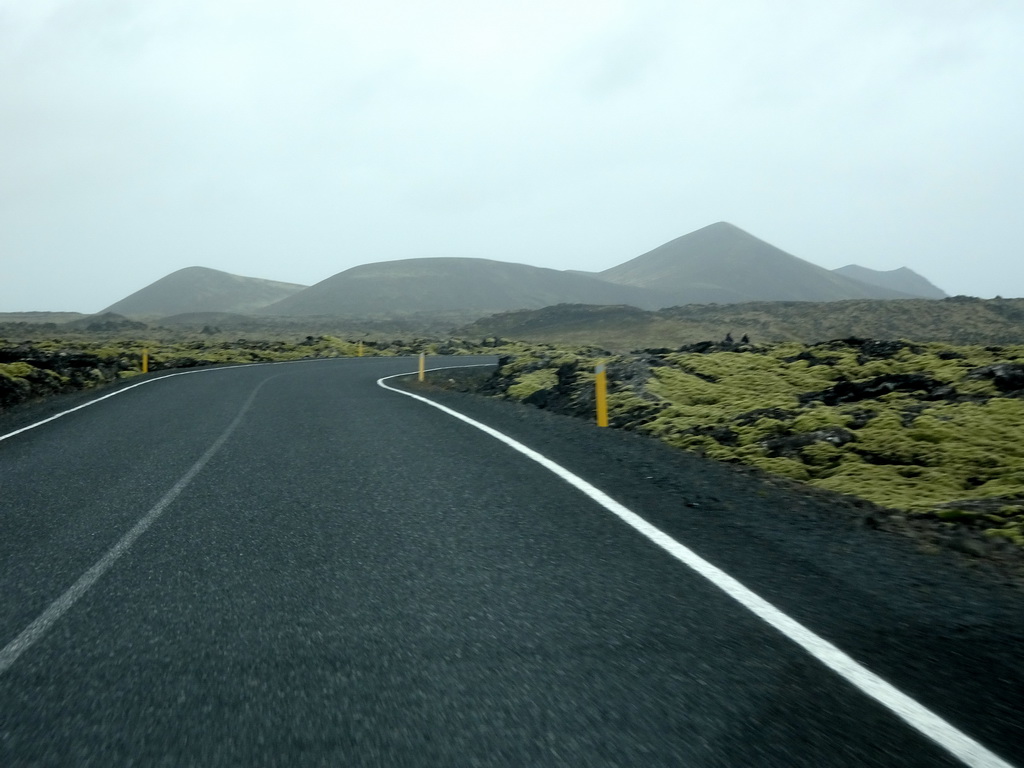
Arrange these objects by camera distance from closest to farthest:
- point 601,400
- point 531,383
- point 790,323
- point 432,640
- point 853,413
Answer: point 432,640
point 853,413
point 601,400
point 531,383
point 790,323

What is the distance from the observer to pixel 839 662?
3.73m

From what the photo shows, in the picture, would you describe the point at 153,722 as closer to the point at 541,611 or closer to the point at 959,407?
the point at 541,611

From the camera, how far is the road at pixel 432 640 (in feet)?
10.1

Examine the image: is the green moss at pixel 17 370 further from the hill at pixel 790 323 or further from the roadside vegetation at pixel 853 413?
the hill at pixel 790 323

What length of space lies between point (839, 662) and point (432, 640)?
1907 mm

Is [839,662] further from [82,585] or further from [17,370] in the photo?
[17,370]

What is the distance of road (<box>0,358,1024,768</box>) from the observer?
3092mm

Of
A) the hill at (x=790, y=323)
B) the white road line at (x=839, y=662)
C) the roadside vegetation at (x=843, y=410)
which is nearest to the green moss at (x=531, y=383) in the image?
the roadside vegetation at (x=843, y=410)

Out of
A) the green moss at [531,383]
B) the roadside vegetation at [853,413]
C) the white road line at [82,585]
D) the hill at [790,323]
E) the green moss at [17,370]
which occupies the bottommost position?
the hill at [790,323]

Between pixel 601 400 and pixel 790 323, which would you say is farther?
pixel 790 323

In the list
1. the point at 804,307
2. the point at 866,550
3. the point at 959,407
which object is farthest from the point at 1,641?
the point at 804,307

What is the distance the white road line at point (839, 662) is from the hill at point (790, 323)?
148 feet

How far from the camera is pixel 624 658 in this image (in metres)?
3.85

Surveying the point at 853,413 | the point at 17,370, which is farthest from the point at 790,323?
the point at 853,413
